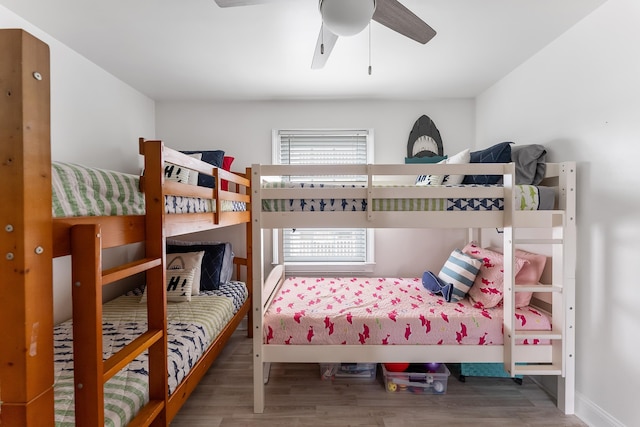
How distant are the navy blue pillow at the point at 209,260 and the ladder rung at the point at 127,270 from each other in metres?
1.50

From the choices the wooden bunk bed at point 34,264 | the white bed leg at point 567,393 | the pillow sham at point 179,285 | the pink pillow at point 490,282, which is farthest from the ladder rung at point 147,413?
the white bed leg at point 567,393

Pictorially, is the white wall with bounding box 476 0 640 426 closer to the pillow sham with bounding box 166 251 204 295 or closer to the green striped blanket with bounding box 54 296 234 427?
the green striped blanket with bounding box 54 296 234 427

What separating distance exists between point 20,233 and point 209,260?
6.88ft

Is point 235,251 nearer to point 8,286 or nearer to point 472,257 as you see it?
point 472,257

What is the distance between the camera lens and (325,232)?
3250mm

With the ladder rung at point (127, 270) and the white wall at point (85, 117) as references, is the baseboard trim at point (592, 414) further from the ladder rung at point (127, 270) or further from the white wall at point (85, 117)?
the white wall at point (85, 117)

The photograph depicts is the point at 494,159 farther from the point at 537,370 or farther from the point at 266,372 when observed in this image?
the point at 266,372

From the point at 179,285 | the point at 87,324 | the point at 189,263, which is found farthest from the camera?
the point at 189,263

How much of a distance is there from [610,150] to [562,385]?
147 centimetres

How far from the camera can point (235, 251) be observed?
325cm

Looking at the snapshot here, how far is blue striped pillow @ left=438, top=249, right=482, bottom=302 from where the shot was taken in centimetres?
226

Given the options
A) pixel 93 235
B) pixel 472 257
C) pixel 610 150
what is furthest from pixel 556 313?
pixel 93 235

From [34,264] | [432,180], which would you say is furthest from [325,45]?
[34,264]

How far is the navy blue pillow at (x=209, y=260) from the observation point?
2.70 meters
